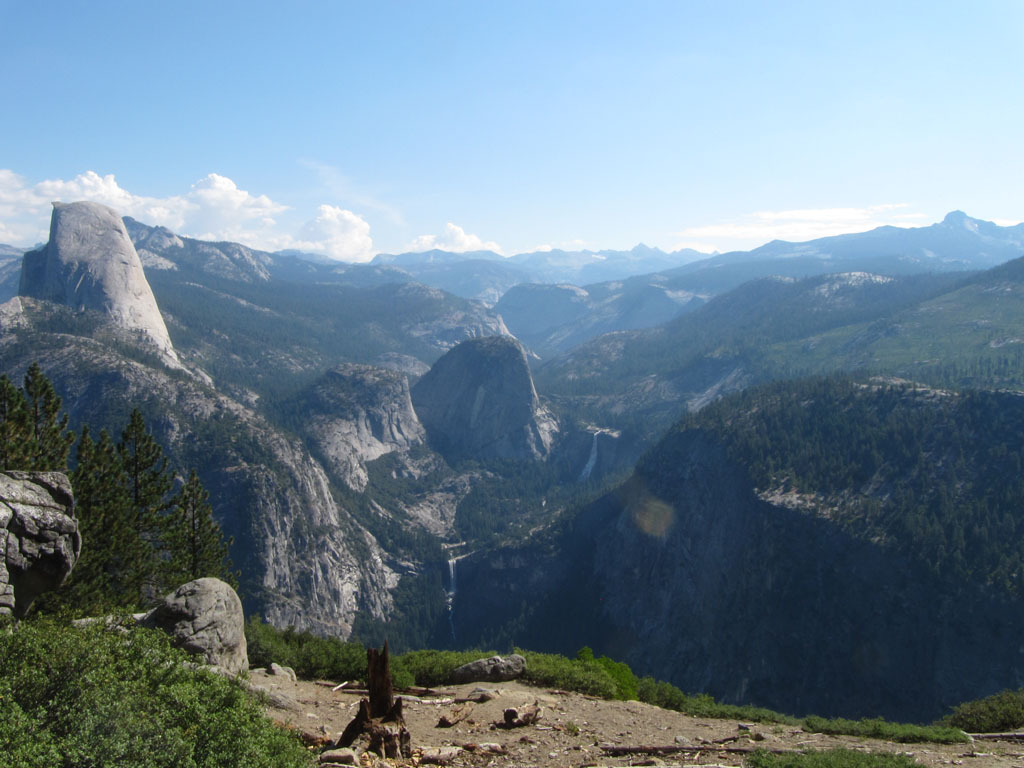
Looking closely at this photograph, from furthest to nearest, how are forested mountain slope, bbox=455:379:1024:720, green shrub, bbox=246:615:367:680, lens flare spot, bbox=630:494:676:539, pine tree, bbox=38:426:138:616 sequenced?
lens flare spot, bbox=630:494:676:539, forested mountain slope, bbox=455:379:1024:720, pine tree, bbox=38:426:138:616, green shrub, bbox=246:615:367:680

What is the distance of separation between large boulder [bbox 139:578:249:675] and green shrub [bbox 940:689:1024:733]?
30.7 m

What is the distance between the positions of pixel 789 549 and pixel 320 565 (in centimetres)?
7799

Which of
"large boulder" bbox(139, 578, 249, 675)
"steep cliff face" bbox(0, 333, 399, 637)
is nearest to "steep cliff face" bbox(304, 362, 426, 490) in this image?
"steep cliff face" bbox(0, 333, 399, 637)

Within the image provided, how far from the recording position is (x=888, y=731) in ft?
81.4

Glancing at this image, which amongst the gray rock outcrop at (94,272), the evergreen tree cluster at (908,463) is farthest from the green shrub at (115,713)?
the gray rock outcrop at (94,272)

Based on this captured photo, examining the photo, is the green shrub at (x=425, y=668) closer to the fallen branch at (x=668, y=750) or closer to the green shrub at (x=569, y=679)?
the green shrub at (x=569, y=679)

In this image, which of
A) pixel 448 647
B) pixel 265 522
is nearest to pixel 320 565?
pixel 265 522

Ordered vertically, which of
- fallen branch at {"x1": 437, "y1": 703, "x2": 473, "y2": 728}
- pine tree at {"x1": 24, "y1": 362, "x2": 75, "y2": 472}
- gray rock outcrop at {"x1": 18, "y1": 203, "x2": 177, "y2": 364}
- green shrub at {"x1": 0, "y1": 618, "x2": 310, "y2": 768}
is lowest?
fallen branch at {"x1": 437, "y1": 703, "x2": 473, "y2": 728}

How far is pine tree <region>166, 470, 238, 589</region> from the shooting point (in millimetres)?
43531

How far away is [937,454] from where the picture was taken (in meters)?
88.3

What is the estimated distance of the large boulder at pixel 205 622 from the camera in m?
23.2

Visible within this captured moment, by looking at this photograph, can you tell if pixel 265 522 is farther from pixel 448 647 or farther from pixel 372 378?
pixel 372 378

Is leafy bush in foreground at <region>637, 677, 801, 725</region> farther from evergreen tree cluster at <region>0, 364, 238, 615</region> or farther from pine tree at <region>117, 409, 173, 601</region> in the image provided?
pine tree at <region>117, 409, 173, 601</region>

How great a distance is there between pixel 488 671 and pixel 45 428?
99.2ft
